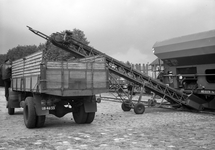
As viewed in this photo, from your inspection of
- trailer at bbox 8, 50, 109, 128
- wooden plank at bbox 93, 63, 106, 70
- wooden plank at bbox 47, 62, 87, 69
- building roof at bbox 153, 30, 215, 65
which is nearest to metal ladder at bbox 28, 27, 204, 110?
building roof at bbox 153, 30, 215, 65

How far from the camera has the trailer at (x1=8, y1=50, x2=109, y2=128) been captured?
7238mm

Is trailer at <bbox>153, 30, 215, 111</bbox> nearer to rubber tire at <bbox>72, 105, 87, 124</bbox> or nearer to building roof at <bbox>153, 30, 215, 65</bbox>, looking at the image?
building roof at <bbox>153, 30, 215, 65</bbox>

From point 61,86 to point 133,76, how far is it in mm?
5673

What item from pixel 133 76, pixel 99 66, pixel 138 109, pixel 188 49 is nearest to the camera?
pixel 99 66

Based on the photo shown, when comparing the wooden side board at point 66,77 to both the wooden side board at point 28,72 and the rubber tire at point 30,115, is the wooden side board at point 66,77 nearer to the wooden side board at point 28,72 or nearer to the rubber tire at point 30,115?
the wooden side board at point 28,72

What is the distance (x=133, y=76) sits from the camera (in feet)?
40.5

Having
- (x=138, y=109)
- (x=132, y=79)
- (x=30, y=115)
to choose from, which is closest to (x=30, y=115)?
(x=30, y=115)

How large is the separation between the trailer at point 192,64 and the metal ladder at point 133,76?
14.5 inches

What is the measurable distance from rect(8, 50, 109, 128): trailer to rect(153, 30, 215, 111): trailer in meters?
5.45

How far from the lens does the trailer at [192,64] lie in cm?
1142

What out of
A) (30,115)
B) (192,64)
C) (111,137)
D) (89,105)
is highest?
(192,64)

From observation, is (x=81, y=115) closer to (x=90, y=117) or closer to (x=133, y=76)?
(x=90, y=117)

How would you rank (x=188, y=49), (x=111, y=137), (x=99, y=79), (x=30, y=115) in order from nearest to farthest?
(x=111, y=137) → (x=30, y=115) → (x=99, y=79) → (x=188, y=49)

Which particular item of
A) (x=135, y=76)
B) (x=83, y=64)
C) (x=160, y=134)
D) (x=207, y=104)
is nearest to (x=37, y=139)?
(x=83, y=64)
